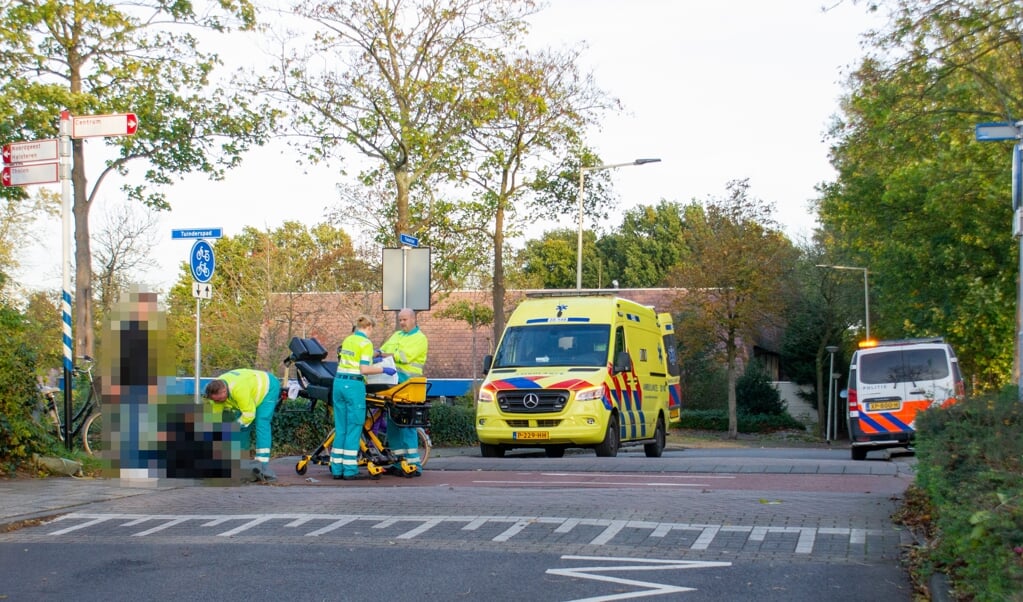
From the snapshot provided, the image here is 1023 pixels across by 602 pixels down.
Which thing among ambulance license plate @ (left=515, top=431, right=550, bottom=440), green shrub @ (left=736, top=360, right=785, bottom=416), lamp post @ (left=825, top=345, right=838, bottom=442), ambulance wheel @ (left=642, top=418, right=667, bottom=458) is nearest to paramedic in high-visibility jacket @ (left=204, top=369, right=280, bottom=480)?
ambulance license plate @ (left=515, top=431, right=550, bottom=440)

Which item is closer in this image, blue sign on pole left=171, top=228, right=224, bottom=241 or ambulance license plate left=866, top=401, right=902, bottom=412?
blue sign on pole left=171, top=228, right=224, bottom=241

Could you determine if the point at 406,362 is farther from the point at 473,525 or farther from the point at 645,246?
the point at 645,246

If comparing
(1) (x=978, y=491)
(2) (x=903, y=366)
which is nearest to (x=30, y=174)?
(1) (x=978, y=491)

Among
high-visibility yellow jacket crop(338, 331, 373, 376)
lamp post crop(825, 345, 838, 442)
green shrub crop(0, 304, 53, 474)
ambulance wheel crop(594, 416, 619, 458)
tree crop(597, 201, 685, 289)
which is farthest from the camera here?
tree crop(597, 201, 685, 289)

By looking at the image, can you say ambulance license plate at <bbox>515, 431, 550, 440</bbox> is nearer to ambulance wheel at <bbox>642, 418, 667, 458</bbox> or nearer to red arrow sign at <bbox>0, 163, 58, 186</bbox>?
ambulance wheel at <bbox>642, 418, 667, 458</bbox>

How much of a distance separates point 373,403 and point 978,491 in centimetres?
816

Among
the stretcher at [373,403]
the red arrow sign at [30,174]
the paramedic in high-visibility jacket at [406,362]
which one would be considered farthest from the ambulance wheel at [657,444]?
the red arrow sign at [30,174]

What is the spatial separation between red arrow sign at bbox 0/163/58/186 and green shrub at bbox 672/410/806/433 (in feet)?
118

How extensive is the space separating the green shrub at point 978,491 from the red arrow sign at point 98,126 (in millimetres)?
9446

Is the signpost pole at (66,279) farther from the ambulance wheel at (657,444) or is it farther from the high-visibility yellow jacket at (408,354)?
the ambulance wheel at (657,444)

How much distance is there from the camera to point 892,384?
2045 centimetres

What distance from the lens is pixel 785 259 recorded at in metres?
44.0

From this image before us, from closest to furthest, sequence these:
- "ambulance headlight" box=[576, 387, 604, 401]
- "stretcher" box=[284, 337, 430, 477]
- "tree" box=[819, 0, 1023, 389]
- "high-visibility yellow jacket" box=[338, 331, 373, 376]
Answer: "high-visibility yellow jacket" box=[338, 331, 373, 376]
"stretcher" box=[284, 337, 430, 477]
"ambulance headlight" box=[576, 387, 604, 401]
"tree" box=[819, 0, 1023, 389]

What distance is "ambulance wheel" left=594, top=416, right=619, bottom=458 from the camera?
56.4 feet
